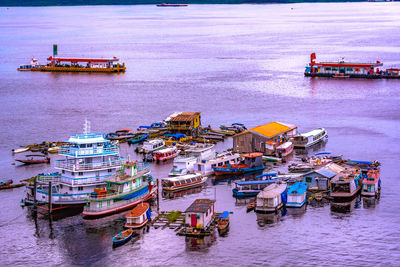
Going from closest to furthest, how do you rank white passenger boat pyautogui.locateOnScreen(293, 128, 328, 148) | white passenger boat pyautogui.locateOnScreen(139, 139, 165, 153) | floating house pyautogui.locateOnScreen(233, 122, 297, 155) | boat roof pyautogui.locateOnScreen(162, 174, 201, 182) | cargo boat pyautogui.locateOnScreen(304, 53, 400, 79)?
1. boat roof pyautogui.locateOnScreen(162, 174, 201, 182)
2. floating house pyautogui.locateOnScreen(233, 122, 297, 155)
3. white passenger boat pyautogui.locateOnScreen(139, 139, 165, 153)
4. white passenger boat pyautogui.locateOnScreen(293, 128, 328, 148)
5. cargo boat pyautogui.locateOnScreen(304, 53, 400, 79)

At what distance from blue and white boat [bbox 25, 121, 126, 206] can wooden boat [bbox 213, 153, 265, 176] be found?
416 inches

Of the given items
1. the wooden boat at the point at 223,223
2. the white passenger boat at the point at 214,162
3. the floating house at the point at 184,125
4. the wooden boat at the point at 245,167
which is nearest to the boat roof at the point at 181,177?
the white passenger boat at the point at 214,162

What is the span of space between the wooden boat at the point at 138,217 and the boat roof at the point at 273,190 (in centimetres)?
815

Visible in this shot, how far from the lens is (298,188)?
1790 inches

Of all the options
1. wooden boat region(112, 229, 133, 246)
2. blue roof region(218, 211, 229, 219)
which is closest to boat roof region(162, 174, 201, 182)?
blue roof region(218, 211, 229, 219)

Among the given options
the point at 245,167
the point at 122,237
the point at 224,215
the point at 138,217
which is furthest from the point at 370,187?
the point at 122,237

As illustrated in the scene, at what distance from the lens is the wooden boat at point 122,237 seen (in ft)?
124

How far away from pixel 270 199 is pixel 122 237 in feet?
36.4

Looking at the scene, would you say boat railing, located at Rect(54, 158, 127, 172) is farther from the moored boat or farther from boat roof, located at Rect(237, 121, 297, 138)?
boat roof, located at Rect(237, 121, 297, 138)

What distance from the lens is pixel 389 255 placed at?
36.1 m

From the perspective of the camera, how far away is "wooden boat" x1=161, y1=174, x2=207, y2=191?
4897 cm

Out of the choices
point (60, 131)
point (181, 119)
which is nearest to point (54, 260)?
point (181, 119)

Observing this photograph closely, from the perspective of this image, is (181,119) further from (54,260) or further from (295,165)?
(54,260)

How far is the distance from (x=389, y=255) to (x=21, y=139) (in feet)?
154
